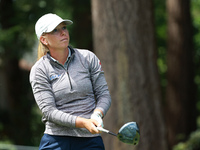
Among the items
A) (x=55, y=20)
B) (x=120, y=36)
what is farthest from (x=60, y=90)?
(x=120, y=36)

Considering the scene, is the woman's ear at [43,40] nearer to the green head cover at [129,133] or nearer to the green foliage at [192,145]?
the green head cover at [129,133]

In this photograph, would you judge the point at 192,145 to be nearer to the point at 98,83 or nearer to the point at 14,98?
the point at 14,98

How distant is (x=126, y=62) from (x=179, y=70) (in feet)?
19.4

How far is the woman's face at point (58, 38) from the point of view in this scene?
347 centimetres

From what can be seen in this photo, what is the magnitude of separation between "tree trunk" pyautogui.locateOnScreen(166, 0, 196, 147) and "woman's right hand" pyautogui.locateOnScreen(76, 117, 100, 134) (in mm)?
9685

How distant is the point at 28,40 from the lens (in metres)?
12.9

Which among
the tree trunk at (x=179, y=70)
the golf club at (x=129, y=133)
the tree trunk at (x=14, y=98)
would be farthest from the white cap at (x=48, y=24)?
the tree trunk at (x=14, y=98)

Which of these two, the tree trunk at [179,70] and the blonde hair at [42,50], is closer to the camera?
the blonde hair at [42,50]

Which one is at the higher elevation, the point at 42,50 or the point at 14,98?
the point at 42,50

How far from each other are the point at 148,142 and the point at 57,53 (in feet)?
13.6

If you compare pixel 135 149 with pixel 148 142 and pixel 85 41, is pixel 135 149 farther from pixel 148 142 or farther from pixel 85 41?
pixel 85 41

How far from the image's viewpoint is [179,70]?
12.6 metres

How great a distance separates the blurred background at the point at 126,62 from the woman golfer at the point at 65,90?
3.50m

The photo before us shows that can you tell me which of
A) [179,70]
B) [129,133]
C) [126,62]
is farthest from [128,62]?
[179,70]
